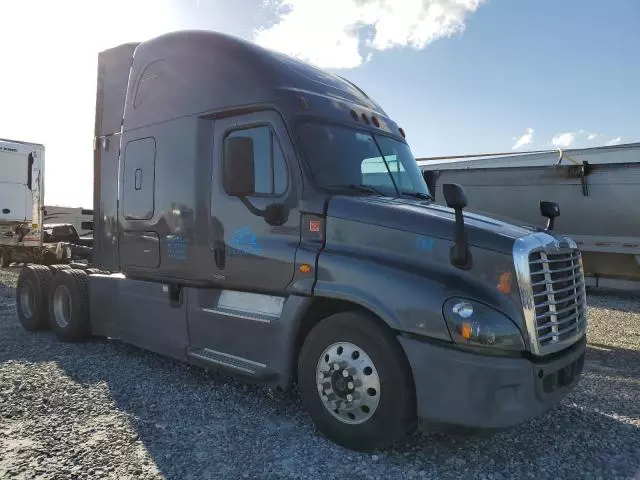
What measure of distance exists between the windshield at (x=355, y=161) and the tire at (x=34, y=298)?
518 centimetres

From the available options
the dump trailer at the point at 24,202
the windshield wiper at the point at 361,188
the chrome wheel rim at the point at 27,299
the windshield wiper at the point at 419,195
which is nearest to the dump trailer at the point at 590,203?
the windshield wiper at the point at 419,195

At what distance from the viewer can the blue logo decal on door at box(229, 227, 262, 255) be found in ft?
14.3

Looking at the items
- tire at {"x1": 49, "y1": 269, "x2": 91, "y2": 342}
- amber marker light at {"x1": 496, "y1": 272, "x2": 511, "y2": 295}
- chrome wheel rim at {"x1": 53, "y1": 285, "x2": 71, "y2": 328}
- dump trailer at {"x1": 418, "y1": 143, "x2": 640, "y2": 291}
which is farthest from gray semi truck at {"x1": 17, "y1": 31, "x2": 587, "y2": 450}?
dump trailer at {"x1": 418, "y1": 143, "x2": 640, "y2": 291}

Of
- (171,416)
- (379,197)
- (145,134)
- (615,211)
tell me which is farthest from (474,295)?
(615,211)

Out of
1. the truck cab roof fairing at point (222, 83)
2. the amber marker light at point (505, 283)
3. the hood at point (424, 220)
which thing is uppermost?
the truck cab roof fairing at point (222, 83)

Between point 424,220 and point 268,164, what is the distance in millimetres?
1447

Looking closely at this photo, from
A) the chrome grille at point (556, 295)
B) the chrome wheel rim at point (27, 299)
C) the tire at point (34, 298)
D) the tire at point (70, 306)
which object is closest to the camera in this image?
the chrome grille at point (556, 295)

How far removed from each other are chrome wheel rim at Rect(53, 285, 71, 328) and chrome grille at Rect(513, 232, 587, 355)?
5.74 meters

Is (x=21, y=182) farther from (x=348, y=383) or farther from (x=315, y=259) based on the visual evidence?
(x=348, y=383)

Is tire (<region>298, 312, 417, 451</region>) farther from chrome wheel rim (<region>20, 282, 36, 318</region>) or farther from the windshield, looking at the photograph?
chrome wheel rim (<region>20, 282, 36, 318</region>)

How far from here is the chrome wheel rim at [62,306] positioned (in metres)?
6.77

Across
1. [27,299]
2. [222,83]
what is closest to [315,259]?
[222,83]

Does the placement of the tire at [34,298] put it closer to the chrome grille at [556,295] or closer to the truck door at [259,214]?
the truck door at [259,214]

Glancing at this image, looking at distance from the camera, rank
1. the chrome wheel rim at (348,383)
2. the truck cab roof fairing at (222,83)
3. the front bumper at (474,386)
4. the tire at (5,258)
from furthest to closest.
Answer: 1. the tire at (5,258)
2. the truck cab roof fairing at (222,83)
3. the chrome wheel rim at (348,383)
4. the front bumper at (474,386)
